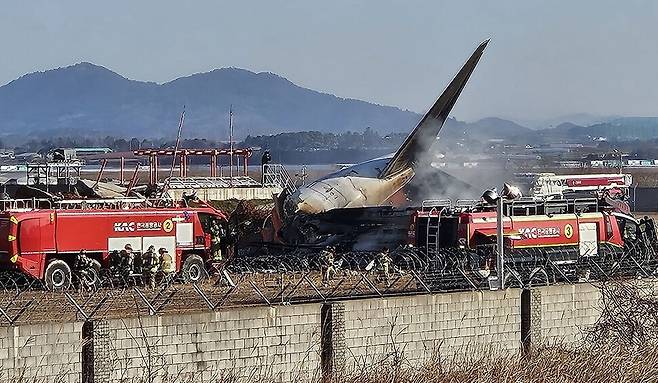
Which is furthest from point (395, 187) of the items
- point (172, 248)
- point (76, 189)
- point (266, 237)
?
point (172, 248)

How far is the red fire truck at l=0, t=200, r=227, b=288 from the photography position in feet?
122

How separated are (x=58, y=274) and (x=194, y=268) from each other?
16.0ft

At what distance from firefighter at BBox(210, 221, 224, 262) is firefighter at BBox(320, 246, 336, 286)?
3.15m

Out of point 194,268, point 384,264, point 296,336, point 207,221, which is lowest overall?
point 194,268

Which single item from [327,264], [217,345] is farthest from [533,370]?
[327,264]

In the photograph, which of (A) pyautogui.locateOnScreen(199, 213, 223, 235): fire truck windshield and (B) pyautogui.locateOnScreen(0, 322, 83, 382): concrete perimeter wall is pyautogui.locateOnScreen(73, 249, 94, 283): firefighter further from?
(B) pyautogui.locateOnScreen(0, 322, 83, 382): concrete perimeter wall

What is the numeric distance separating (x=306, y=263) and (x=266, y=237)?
40.6 feet

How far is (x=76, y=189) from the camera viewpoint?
4747 cm

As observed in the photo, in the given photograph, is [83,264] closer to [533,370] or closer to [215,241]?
[215,241]

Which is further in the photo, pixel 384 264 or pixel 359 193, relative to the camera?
pixel 359 193

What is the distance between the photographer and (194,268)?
4128cm

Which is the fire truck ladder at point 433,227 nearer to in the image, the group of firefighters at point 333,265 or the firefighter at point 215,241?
the group of firefighters at point 333,265

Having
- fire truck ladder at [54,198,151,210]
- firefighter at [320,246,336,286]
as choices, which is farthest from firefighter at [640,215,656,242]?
fire truck ladder at [54,198,151,210]

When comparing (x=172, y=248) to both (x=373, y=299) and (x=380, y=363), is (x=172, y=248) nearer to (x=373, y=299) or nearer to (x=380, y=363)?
(x=373, y=299)
